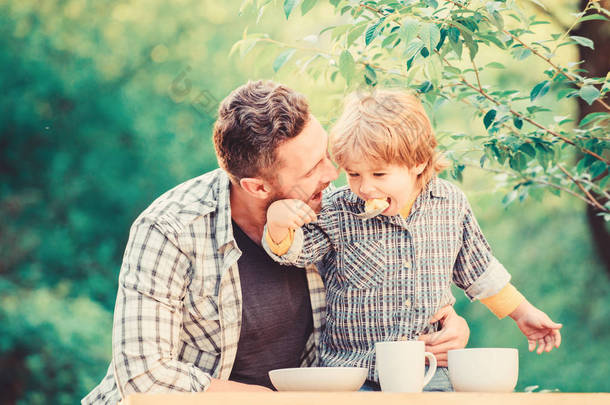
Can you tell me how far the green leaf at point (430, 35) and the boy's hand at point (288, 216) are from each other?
40 centimetres

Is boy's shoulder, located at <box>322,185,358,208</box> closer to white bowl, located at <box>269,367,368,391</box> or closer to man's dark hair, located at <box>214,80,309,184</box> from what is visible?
man's dark hair, located at <box>214,80,309,184</box>

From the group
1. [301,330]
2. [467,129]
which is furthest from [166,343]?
[467,129]

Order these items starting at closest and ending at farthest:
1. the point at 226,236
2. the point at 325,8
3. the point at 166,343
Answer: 1. the point at 166,343
2. the point at 226,236
3. the point at 325,8

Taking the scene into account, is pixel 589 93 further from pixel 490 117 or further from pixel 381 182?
pixel 381 182

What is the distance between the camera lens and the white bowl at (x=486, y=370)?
1059 mm

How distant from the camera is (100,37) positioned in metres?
3.48

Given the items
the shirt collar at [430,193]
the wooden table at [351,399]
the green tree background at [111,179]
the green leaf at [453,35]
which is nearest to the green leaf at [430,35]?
the green leaf at [453,35]

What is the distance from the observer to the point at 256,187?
163cm

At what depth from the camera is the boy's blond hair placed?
4.83 feet

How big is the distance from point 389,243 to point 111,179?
2.21 m

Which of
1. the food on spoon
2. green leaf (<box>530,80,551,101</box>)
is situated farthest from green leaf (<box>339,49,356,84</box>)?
green leaf (<box>530,80,551,101</box>)

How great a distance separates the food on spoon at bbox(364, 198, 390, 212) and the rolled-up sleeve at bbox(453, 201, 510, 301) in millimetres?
259

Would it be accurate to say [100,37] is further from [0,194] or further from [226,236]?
[226,236]

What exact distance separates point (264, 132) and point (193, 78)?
6.74 ft
